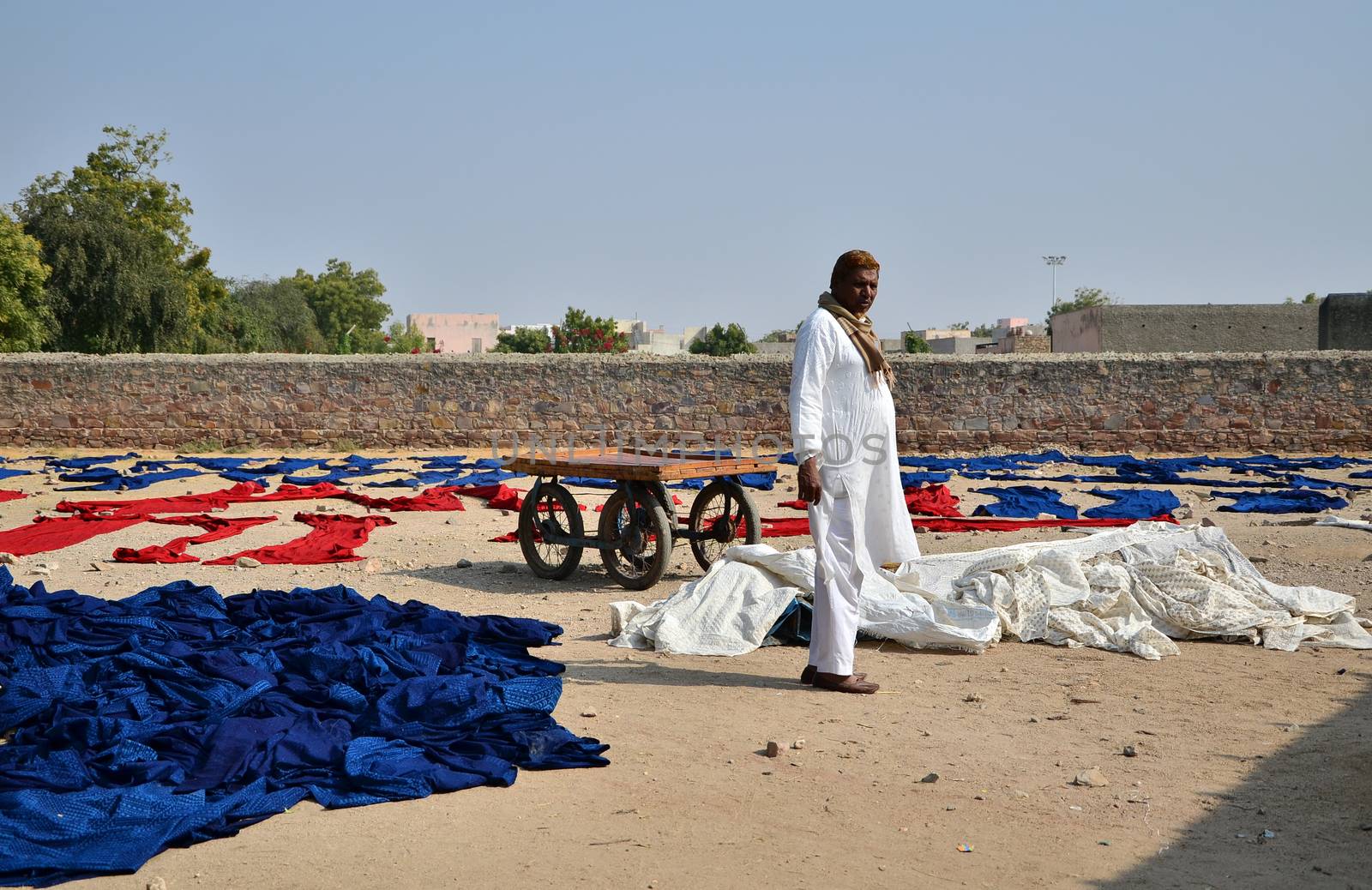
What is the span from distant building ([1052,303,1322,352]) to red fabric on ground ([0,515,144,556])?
60.7 ft

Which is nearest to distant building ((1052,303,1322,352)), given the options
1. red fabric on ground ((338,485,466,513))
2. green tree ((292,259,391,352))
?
red fabric on ground ((338,485,466,513))

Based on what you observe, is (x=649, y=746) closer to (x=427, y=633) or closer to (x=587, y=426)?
(x=427, y=633)

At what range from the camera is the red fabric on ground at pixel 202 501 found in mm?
10578

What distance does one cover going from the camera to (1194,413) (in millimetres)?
16719

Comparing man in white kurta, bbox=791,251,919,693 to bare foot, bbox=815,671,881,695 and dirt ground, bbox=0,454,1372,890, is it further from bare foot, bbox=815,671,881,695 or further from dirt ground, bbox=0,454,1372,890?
dirt ground, bbox=0,454,1372,890

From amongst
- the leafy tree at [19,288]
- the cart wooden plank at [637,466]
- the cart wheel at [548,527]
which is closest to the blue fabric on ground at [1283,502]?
the cart wooden plank at [637,466]

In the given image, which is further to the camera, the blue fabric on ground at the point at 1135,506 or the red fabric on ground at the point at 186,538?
the blue fabric on ground at the point at 1135,506

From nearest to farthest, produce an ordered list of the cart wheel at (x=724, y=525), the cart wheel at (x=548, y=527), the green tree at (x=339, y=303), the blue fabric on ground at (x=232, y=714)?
the blue fabric on ground at (x=232, y=714)
the cart wheel at (x=724, y=525)
the cart wheel at (x=548, y=527)
the green tree at (x=339, y=303)

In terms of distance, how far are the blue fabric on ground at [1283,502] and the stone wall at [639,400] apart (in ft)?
17.5

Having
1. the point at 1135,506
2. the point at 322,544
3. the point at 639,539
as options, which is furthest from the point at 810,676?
the point at 1135,506

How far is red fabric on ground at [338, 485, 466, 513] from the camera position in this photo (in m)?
11.0

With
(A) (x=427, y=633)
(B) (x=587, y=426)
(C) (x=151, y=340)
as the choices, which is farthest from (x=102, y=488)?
(C) (x=151, y=340)

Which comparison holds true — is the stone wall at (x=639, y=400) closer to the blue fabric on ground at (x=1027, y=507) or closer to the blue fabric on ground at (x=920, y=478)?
the blue fabric on ground at (x=920, y=478)

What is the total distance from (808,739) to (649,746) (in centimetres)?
57
